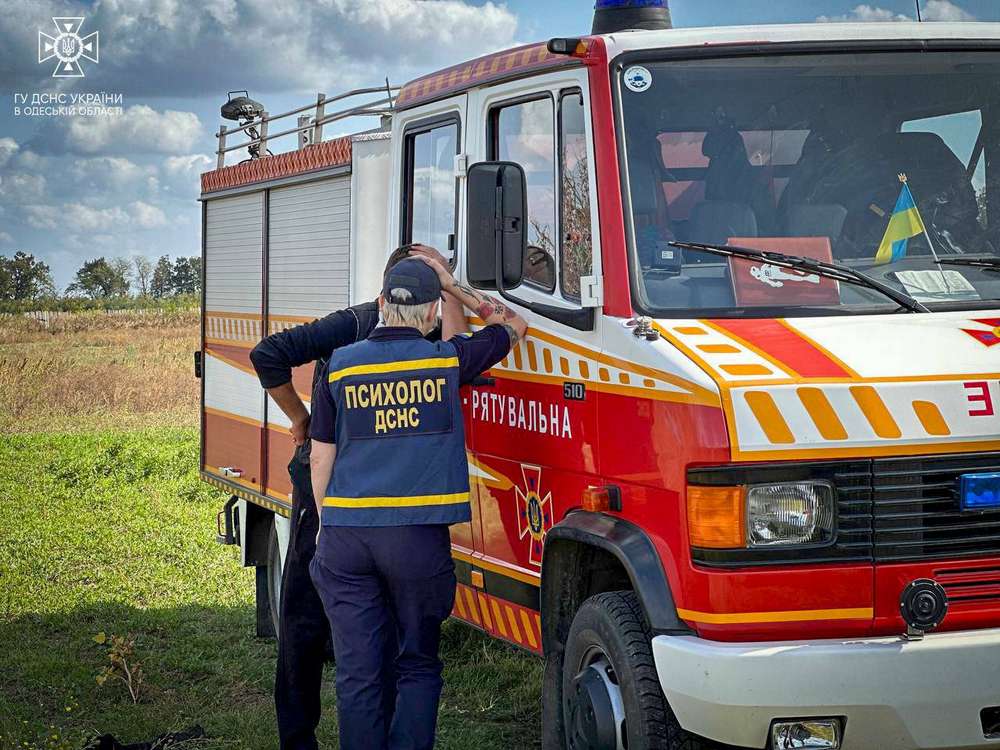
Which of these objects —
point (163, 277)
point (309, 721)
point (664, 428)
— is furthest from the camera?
point (163, 277)

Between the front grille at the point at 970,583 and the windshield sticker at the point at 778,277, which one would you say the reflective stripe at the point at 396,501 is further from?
the front grille at the point at 970,583

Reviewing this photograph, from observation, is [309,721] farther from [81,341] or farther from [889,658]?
[81,341]

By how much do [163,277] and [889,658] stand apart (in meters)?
37.8

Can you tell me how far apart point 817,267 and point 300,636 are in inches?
108

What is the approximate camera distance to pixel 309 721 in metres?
5.95

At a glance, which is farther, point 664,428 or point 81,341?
point 81,341

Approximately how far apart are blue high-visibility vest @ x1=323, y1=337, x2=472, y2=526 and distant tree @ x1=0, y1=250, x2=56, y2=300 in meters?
38.1

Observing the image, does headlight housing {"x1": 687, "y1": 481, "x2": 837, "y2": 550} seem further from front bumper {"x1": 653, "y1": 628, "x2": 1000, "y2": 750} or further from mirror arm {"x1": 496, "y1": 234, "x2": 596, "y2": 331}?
mirror arm {"x1": 496, "y1": 234, "x2": 596, "y2": 331}

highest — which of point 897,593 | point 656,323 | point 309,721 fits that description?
point 656,323

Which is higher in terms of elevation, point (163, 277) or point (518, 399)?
point (163, 277)

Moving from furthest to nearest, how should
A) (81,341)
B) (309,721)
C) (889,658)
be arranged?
(81,341), (309,721), (889,658)

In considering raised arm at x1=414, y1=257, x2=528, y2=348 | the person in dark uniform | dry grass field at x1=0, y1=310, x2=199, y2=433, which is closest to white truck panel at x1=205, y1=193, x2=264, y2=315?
the person in dark uniform

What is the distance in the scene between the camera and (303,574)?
237 inches

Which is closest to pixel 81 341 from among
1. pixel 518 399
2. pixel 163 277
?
pixel 163 277
